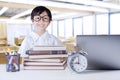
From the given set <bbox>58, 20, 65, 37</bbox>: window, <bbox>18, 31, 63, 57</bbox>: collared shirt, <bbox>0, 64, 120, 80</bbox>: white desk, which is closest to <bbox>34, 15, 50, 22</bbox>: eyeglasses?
<bbox>18, 31, 63, 57</bbox>: collared shirt

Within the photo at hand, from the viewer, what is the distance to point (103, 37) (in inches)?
56.1

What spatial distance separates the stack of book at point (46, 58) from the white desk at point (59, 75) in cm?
5

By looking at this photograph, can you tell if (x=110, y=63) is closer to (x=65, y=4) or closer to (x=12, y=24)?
(x=65, y=4)

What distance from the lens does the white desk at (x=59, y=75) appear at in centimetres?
120

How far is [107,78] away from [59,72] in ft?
1.04

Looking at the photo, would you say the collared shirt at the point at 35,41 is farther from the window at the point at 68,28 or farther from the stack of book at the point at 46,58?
the window at the point at 68,28

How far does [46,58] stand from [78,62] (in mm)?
219

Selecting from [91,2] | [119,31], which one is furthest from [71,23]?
[91,2]

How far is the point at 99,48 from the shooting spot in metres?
1.42

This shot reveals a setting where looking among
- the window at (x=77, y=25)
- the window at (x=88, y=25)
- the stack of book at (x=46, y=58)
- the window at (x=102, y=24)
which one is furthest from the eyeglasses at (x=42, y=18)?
the window at (x=77, y=25)

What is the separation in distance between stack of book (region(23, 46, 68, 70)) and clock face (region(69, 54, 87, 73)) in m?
0.09

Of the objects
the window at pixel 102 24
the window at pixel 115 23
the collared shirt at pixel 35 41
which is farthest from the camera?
the window at pixel 102 24

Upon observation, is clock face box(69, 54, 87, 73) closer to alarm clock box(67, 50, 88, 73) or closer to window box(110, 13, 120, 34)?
alarm clock box(67, 50, 88, 73)

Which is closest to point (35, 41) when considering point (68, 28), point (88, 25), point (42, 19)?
point (42, 19)
